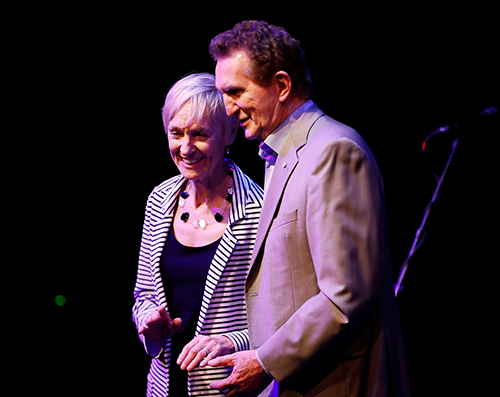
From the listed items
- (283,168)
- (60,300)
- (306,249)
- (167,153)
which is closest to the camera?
(306,249)

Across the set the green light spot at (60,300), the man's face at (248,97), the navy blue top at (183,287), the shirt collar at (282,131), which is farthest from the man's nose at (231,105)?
the green light spot at (60,300)

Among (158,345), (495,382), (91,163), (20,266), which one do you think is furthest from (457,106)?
(20,266)

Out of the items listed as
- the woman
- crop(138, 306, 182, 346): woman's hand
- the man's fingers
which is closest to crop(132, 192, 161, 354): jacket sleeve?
the woman

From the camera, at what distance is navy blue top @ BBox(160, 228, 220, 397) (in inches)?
71.7

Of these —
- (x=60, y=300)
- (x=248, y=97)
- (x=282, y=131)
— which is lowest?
(x=60, y=300)

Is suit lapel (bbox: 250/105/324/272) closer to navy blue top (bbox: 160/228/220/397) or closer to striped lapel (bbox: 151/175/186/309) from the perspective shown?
navy blue top (bbox: 160/228/220/397)

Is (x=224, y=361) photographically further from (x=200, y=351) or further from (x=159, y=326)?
(x=159, y=326)

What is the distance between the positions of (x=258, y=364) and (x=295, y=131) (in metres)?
0.67

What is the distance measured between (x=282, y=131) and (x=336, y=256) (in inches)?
18.1

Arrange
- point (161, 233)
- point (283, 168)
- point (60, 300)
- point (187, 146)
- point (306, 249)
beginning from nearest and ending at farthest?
point (306, 249) → point (283, 168) → point (187, 146) → point (161, 233) → point (60, 300)

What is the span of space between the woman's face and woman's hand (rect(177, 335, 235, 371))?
24.3 inches

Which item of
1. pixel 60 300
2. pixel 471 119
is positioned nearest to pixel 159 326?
pixel 471 119

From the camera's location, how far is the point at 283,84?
1.46 meters

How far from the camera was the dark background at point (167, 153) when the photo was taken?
2.01 metres
